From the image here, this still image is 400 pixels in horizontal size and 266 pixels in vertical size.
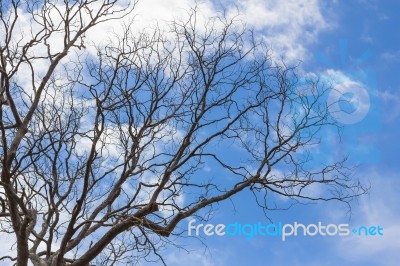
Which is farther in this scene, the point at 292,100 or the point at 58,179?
the point at 58,179

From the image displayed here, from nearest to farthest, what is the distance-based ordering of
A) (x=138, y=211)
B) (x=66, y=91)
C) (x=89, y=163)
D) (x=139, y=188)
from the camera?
(x=89, y=163)
(x=138, y=211)
(x=139, y=188)
(x=66, y=91)

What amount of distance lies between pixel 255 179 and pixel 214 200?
65 centimetres

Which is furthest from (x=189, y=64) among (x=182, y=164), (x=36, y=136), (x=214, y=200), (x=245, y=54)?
(x=36, y=136)

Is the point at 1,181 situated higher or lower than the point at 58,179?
lower

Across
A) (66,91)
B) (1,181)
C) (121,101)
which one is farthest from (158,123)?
(1,181)

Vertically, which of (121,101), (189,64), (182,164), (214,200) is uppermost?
(189,64)

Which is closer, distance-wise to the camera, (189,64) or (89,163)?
(89,163)

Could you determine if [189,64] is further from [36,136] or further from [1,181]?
[1,181]

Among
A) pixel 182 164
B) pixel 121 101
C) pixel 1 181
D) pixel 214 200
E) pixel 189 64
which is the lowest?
pixel 1 181

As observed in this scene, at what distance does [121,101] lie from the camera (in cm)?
788

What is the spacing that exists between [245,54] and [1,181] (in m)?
3.63

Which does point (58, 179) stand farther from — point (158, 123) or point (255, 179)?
point (255, 179)

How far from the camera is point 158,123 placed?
8328 mm

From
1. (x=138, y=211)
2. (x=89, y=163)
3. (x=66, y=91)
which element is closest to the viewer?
(x=89, y=163)
